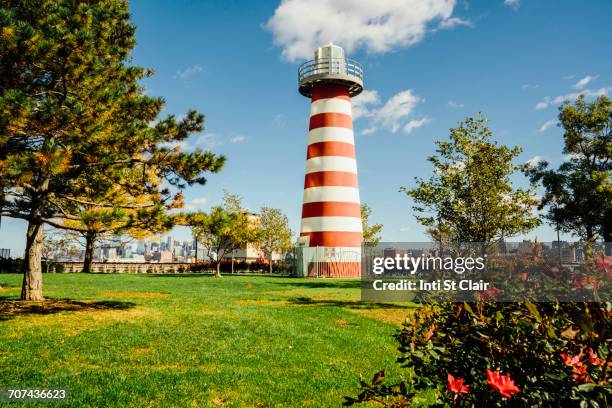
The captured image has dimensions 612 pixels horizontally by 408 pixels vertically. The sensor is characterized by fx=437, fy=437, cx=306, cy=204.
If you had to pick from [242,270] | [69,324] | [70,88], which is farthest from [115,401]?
[242,270]

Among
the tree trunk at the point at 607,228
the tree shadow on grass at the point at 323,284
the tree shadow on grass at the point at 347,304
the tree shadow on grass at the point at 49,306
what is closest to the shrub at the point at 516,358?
the tree shadow on grass at the point at 49,306

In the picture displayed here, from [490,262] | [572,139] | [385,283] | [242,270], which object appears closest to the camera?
[490,262]

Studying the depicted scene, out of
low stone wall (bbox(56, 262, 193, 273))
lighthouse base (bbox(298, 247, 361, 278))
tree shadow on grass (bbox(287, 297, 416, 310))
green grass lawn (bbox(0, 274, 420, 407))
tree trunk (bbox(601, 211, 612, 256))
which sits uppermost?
tree trunk (bbox(601, 211, 612, 256))

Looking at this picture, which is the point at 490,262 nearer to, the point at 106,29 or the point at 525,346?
the point at 525,346

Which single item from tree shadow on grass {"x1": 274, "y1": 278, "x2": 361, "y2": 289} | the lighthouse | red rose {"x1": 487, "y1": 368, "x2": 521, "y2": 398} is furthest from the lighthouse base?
red rose {"x1": 487, "y1": 368, "x2": 521, "y2": 398}

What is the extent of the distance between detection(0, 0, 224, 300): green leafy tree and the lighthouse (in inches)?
654

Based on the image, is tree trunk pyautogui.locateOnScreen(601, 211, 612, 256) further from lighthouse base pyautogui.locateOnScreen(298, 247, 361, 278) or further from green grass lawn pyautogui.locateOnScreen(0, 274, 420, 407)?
green grass lawn pyautogui.locateOnScreen(0, 274, 420, 407)

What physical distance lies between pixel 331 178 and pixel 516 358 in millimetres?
27347

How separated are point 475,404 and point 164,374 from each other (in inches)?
181

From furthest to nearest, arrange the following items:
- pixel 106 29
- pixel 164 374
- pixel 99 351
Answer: pixel 106 29, pixel 99 351, pixel 164 374

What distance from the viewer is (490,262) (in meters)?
4.05

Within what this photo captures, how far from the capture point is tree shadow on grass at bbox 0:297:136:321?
36.1 feet

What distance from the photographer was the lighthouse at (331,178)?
1161 inches

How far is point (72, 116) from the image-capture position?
34.1 ft
